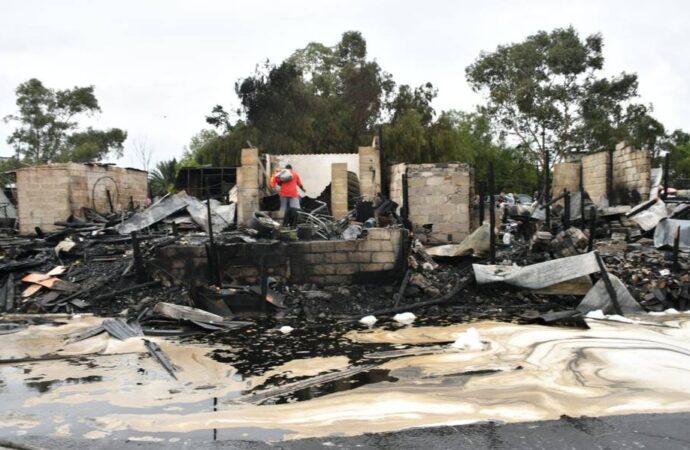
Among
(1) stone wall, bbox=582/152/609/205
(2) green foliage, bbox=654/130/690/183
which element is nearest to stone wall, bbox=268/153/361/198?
(1) stone wall, bbox=582/152/609/205

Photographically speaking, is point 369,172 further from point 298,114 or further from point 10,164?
point 10,164

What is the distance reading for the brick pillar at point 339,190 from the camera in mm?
13320

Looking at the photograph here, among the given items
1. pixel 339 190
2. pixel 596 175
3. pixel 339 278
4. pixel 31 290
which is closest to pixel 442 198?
pixel 339 190

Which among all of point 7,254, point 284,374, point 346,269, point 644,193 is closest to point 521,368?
point 284,374

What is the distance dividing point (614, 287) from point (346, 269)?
3892 mm

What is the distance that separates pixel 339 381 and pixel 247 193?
27.9 ft

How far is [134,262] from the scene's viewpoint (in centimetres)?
877

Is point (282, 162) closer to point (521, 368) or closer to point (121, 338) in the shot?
point (121, 338)

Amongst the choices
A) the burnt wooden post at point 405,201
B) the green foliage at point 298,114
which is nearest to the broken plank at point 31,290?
the burnt wooden post at point 405,201

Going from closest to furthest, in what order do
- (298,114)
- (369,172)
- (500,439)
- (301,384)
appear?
(500,439)
(301,384)
(369,172)
(298,114)

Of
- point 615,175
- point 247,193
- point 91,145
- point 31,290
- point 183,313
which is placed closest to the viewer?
point 183,313

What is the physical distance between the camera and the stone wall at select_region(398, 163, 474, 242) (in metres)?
12.0

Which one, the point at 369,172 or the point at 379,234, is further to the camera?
the point at 369,172

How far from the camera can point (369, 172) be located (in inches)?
616
